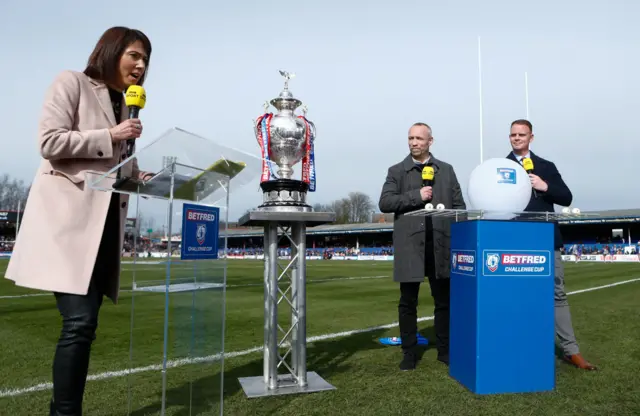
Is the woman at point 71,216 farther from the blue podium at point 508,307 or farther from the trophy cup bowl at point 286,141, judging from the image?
the blue podium at point 508,307

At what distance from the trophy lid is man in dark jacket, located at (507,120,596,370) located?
6.31ft

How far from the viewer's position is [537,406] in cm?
297

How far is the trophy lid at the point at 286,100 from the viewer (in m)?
3.89

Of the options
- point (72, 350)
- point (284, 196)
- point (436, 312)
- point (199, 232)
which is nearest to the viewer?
point (72, 350)

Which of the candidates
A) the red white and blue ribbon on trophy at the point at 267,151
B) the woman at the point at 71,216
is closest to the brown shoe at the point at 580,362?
the red white and blue ribbon on trophy at the point at 267,151

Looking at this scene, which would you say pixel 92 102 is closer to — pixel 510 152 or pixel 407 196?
pixel 407 196

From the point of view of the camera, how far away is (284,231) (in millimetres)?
3654

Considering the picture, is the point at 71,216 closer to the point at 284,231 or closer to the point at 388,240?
the point at 284,231

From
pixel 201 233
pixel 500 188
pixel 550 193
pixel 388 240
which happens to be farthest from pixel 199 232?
pixel 388 240

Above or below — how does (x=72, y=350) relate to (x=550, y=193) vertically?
below

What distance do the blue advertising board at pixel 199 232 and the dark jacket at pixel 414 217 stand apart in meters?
1.91

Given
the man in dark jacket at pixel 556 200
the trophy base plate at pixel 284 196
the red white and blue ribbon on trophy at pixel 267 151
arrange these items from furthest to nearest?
1. the man in dark jacket at pixel 556 200
2. the red white and blue ribbon on trophy at pixel 267 151
3. the trophy base plate at pixel 284 196

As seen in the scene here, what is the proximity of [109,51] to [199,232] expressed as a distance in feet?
3.25

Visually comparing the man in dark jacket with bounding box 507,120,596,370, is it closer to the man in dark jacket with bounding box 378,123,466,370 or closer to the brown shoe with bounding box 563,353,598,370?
the brown shoe with bounding box 563,353,598,370
